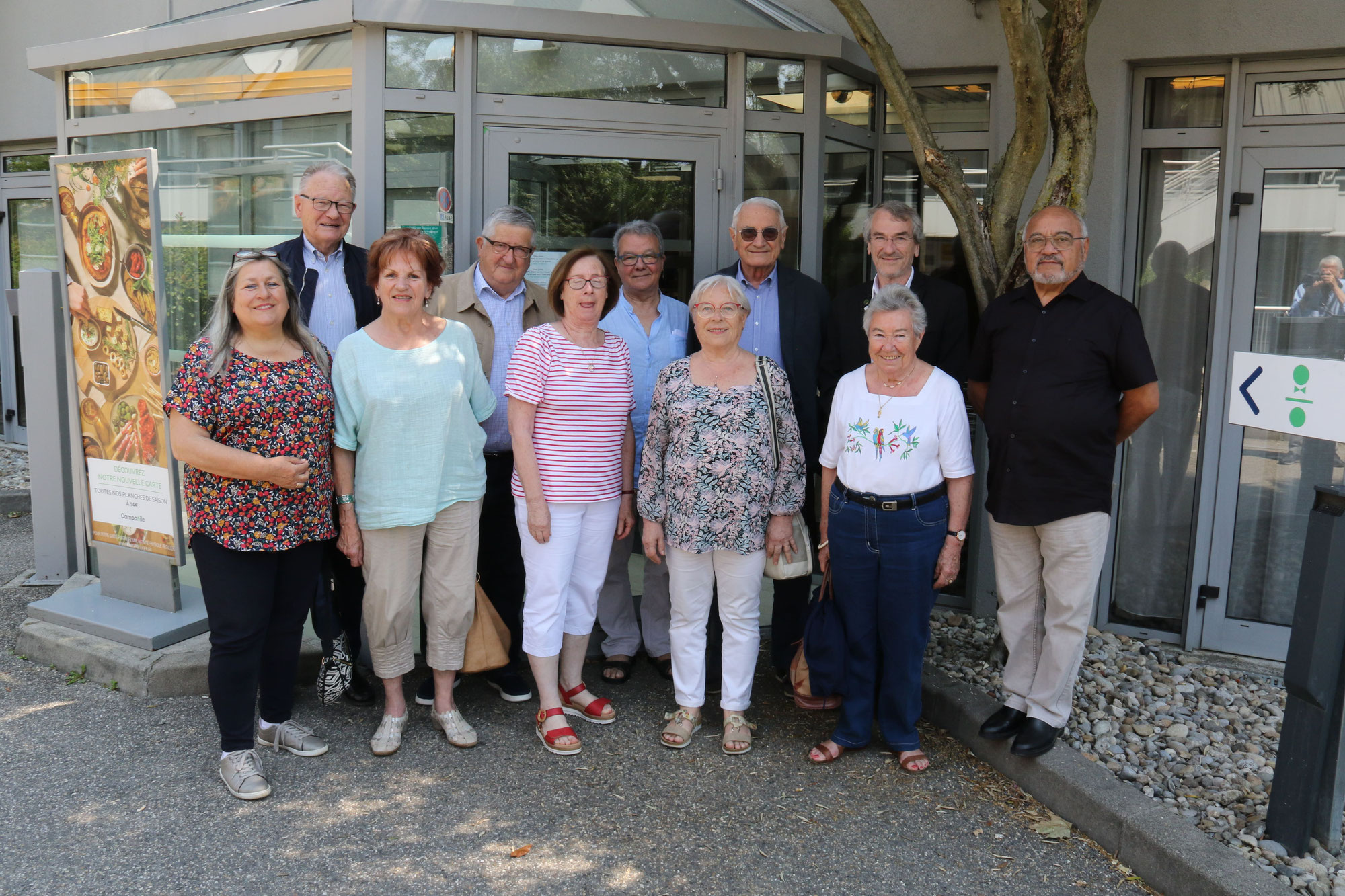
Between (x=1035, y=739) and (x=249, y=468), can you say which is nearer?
(x=249, y=468)

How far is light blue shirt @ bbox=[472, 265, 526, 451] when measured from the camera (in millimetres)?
4242

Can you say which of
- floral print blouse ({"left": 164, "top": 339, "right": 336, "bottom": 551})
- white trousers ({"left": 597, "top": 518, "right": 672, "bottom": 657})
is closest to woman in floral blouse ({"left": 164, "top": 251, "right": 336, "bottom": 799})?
floral print blouse ({"left": 164, "top": 339, "right": 336, "bottom": 551})

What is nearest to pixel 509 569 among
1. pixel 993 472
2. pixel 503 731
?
pixel 503 731

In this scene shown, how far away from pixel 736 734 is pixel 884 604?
2.55 feet

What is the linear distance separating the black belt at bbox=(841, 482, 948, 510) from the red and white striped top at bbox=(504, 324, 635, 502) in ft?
3.11

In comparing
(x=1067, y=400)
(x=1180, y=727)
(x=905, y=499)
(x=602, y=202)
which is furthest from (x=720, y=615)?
(x=602, y=202)

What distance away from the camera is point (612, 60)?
5242mm

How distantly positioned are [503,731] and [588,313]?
1662mm

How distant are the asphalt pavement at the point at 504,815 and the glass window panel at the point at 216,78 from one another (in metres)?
2.94

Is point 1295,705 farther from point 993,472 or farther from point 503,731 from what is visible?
point 503,731

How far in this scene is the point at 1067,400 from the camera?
3566 mm

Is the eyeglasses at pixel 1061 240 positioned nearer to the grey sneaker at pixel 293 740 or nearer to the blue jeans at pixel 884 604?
the blue jeans at pixel 884 604

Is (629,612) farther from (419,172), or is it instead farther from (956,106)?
(956,106)

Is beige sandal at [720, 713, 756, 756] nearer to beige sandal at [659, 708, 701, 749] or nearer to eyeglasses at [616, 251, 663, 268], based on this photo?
beige sandal at [659, 708, 701, 749]
